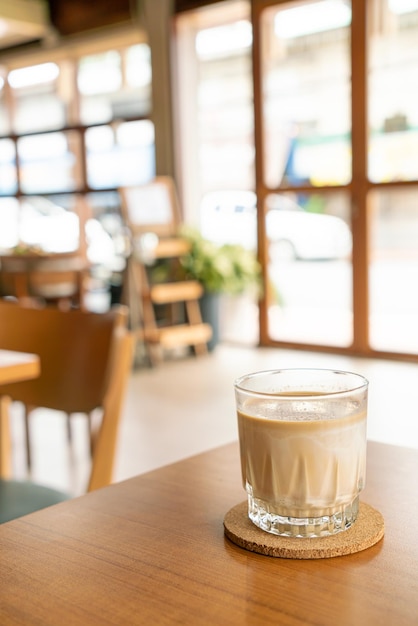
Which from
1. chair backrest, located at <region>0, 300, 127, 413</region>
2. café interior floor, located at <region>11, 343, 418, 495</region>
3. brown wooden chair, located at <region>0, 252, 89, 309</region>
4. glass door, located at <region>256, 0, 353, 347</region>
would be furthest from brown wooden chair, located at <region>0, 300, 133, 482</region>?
brown wooden chair, located at <region>0, 252, 89, 309</region>

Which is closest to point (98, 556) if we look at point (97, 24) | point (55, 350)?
point (55, 350)

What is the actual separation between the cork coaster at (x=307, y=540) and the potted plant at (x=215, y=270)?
4.76 metres

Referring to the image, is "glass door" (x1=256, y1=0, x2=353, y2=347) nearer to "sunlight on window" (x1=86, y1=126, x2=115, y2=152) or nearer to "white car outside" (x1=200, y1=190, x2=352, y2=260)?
"white car outside" (x1=200, y1=190, x2=352, y2=260)

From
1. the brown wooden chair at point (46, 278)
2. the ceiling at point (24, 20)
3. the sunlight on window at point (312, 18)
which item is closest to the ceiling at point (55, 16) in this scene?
the ceiling at point (24, 20)

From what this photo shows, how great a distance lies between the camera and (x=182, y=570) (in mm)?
612

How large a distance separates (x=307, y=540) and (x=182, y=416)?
11.0ft

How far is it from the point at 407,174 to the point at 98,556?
4737mm

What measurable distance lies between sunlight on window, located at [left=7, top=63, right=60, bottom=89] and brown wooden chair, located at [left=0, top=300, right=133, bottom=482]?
564cm

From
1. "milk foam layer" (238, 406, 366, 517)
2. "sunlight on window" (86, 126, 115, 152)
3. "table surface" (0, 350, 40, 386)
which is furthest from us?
"sunlight on window" (86, 126, 115, 152)

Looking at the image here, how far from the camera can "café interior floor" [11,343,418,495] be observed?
328cm

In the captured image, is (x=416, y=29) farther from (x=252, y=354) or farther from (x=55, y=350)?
(x=55, y=350)

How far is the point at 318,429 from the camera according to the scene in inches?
25.6

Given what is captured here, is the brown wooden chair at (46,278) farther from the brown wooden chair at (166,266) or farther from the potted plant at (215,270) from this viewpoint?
the potted plant at (215,270)

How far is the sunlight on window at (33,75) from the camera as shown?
7.08 metres
